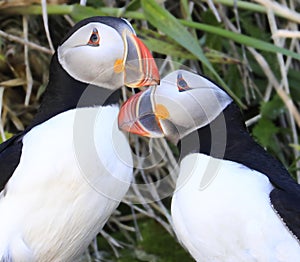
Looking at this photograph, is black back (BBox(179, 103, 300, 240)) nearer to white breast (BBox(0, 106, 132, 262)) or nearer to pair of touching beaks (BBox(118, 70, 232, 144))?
pair of touching beaks (BBox(118, 70, 232, 144))

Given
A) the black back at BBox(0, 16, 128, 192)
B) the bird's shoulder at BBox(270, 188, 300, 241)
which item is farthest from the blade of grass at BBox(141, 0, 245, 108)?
the bird's shoulder at BBox(270, 188, 300, 241)

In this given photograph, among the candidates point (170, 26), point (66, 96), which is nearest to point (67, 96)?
point (66, 96)

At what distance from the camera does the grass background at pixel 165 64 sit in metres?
4.11

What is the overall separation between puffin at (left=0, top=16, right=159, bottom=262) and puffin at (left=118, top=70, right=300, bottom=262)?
98 millimetres

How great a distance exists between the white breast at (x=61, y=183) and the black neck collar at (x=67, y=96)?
4 centimetres

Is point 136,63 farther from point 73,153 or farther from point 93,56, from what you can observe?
point 73,153

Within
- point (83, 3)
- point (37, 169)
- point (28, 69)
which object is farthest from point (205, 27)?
point (37, 169)

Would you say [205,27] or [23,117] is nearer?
[205,27]

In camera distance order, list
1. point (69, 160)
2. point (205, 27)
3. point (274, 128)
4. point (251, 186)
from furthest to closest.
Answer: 1. point (274, 128)
2. point (205, 27)
3. point (69, 160)
4. point (251, 186)

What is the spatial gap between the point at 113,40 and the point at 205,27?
29.0 inches

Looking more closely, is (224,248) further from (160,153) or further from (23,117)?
(23,117)

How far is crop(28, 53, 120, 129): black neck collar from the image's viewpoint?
336 cm

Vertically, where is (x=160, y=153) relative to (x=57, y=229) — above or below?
below

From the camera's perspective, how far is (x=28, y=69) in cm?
422
